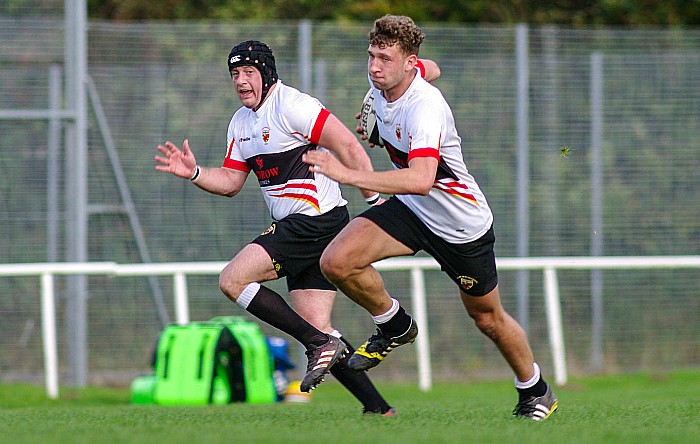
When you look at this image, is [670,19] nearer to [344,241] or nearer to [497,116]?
[497,116]

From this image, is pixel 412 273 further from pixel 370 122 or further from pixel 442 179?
pixel 442 179

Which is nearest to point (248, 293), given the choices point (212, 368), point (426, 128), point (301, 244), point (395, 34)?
point (301, 244)

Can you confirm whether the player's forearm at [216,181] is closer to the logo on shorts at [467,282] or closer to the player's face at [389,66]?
the player's face at [389,66]

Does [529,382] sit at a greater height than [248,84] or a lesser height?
lesser

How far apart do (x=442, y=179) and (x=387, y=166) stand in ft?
15.6

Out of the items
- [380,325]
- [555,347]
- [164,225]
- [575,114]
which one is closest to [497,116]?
[575,114]

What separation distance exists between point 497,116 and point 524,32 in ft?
2.72

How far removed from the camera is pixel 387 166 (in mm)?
10914

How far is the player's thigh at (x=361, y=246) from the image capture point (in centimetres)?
607

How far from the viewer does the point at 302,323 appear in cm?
636

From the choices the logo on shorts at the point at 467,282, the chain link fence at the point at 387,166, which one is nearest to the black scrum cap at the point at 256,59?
the logo on shorts at the point at 467,282

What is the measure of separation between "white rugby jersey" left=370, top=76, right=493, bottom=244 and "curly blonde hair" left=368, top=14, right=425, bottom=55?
8.5 inches

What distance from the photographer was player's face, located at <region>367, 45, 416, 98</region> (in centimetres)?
602

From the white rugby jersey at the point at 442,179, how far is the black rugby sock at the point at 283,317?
0.86 meters
